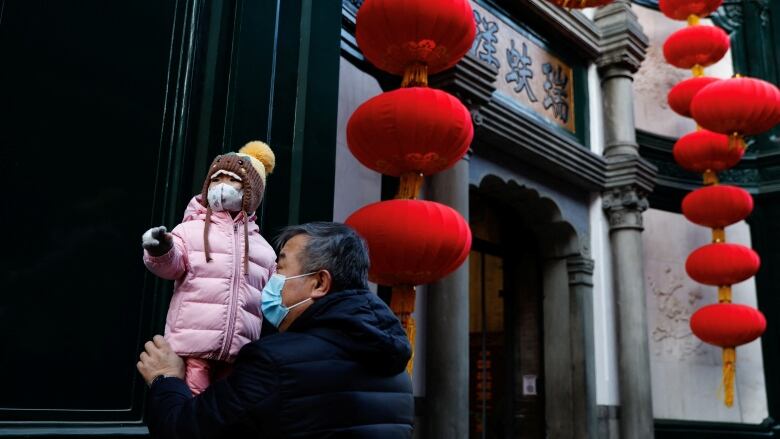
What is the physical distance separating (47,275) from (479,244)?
4.64 m

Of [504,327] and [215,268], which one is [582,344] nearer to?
[504,327]

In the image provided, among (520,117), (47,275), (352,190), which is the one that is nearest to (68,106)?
(47,275)

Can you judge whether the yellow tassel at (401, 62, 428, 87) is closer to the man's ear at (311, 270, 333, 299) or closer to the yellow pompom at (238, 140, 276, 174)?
the yellow pompom at (238, 140, 276, 174)

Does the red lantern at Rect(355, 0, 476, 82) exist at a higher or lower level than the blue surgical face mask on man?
higher

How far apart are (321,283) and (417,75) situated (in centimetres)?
209

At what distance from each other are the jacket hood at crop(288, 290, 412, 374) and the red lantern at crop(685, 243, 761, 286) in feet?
18.4

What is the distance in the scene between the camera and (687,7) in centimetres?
643

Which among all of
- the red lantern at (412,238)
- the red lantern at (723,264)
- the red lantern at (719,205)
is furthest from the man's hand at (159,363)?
the red lantern at (719,205)

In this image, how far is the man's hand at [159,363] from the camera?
4.92 ft

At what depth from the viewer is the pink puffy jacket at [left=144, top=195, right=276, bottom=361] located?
162cm

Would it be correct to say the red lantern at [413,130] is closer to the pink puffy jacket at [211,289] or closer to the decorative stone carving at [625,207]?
the pink puffy jacket at [211,289]

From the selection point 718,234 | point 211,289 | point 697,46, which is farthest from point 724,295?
point 211,289

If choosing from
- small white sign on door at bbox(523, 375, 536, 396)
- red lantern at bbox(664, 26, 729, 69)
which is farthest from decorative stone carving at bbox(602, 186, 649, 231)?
small white sign on door at bbox(523, 375, 536, 396)

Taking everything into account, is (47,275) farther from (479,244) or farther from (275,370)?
(479,244)
